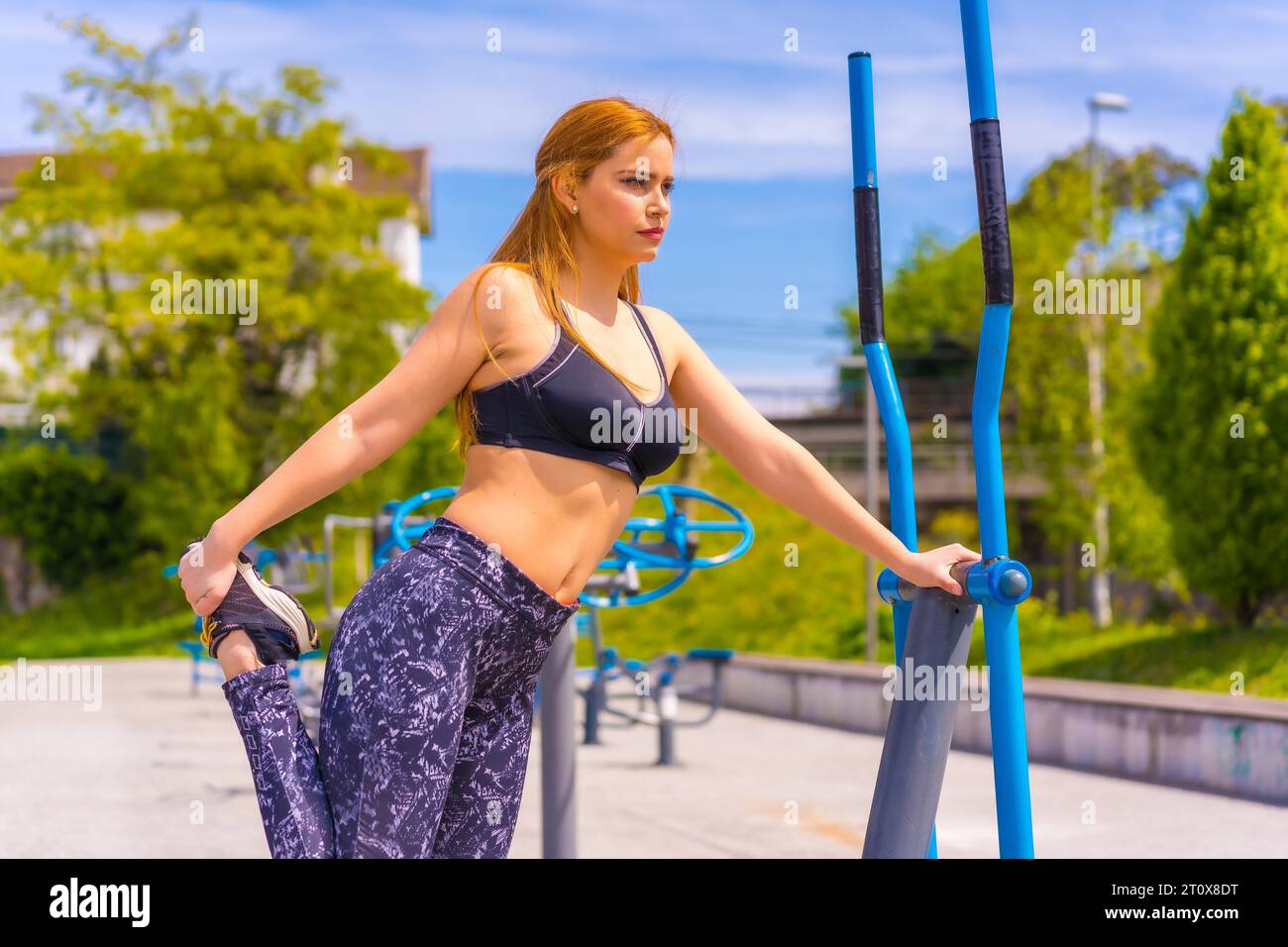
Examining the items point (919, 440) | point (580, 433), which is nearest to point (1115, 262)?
point (919, 440)

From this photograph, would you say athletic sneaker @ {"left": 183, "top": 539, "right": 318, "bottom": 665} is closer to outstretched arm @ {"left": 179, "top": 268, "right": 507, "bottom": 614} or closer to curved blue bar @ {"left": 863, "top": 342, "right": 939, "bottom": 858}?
outstretched arm @ {"left": 179, "top": 268, "right": 507, "bottom": 614}

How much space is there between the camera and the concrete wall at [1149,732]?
7.12 meters

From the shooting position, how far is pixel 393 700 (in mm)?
1802

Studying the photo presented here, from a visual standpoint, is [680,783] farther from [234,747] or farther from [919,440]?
[919,440]

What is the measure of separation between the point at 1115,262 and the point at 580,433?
19747 mm

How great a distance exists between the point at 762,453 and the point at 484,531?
399 mm

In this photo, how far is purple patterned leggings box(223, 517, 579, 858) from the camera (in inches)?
71.0

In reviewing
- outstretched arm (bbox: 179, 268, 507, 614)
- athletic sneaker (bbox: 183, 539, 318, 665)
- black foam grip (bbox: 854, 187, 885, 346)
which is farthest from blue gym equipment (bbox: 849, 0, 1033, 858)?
athletic sneaker (bbox: 183, 539, 318, 665)

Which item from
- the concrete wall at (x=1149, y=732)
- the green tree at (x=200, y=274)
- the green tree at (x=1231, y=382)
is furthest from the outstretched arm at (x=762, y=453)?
the green tree at (x=200, y=274)

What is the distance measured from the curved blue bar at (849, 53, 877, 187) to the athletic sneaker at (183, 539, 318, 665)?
35.8 inches

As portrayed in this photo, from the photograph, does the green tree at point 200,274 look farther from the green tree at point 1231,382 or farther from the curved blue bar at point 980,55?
the curved blue bar at point 980,55

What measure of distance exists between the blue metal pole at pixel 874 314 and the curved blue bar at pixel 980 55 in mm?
235
